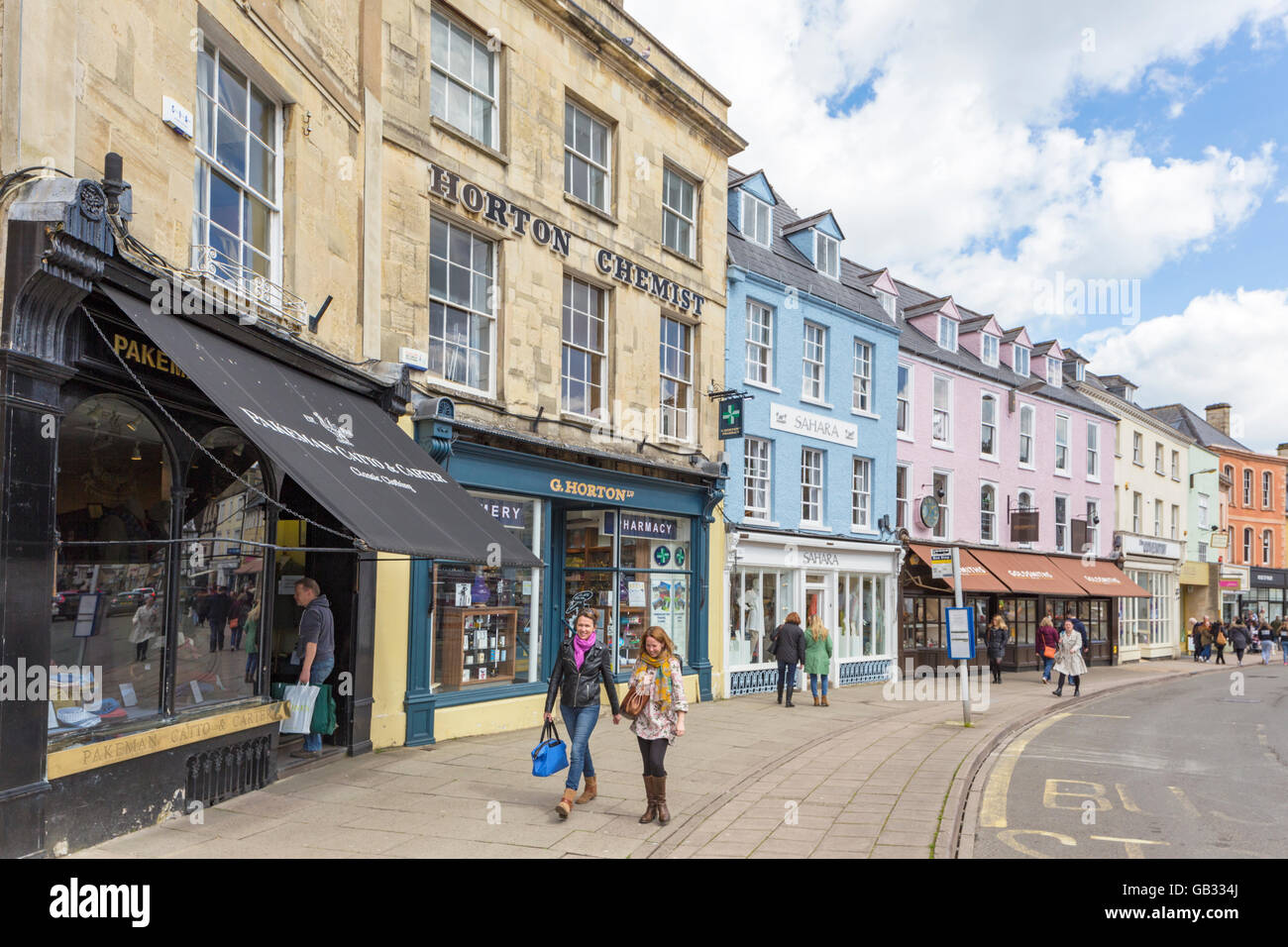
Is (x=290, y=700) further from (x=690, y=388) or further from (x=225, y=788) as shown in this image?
(x=690, y=388)

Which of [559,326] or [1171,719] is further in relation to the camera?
[1171,719]

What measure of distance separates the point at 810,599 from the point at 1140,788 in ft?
37.2

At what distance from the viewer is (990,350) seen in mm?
30375

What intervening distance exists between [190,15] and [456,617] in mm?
7451

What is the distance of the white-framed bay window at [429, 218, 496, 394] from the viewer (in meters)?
12.5

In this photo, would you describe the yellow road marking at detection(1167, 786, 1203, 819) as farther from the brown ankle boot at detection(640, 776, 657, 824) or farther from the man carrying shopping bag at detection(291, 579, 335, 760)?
the man carrying shopping bag at detection(291, 579, 335, 760)

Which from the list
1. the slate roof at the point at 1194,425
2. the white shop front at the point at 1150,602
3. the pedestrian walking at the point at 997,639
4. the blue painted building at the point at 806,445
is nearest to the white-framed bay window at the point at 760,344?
the blue painted building at the point at 806,445

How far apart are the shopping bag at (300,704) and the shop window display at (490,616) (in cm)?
231

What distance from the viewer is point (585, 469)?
1446 centimetres

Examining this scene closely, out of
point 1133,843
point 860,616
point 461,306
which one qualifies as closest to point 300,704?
point 461,306

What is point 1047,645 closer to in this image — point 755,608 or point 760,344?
point 755,608

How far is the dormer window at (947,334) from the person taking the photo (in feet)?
92.2

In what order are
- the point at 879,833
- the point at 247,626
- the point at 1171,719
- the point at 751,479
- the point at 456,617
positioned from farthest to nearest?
the point at 751,479
the point at 1171,719
the point at 456,617
the point at 247,626
the point at 879,833

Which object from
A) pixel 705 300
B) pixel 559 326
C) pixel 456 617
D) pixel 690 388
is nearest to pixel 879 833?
pixel 456 617
